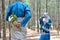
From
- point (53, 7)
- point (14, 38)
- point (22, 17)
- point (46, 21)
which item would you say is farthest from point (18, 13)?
point (53, 7)

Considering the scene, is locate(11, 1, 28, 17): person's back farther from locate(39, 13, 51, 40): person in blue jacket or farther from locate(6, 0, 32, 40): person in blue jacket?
locate(39, 13, 51, 40): person in blue jacket

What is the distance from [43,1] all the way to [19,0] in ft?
90.4

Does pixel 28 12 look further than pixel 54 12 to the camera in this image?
No

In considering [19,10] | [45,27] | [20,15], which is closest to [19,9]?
[19,10]

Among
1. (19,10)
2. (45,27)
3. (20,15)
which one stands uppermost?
(19,10)

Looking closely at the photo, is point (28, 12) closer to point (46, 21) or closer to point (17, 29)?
point (17, 29)

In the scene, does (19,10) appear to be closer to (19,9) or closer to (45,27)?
(19,9)

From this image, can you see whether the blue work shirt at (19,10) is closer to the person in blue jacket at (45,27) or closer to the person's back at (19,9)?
the person's back at (19,9)

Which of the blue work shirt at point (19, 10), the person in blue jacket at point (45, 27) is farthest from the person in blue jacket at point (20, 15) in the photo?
the person in blue jacket at point (45, 27)

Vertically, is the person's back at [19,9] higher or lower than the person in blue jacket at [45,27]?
higher

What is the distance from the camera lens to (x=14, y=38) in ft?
19.8

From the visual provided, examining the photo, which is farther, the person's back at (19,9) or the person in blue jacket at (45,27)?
the person in blue jacket at (45,27)

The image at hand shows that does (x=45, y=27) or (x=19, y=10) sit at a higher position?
(x=19, y=10)

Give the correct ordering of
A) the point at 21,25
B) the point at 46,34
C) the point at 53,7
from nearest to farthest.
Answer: the point at 21,25, the point at 46,34, the point at 53,7
